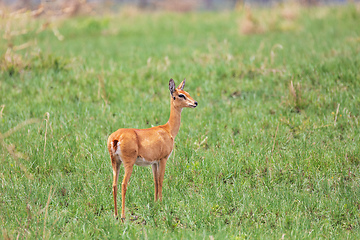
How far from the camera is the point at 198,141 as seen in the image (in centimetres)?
678

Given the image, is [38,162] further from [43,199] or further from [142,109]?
[142,109]

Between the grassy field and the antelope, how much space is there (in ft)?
1.75

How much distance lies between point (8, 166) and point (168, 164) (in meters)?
2.36

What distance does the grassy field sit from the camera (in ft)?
15.7

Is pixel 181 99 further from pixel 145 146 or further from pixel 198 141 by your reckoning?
pixel 198 141

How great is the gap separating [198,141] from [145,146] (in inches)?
98.4

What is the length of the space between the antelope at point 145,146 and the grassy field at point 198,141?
53cm

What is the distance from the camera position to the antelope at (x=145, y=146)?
4230 mm

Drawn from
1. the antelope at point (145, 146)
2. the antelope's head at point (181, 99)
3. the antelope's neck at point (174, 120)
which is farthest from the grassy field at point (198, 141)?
the antelope's head at point (181, 99)

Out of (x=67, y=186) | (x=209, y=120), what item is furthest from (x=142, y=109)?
(x=67, y=186)

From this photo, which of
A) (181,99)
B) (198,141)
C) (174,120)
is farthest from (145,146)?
(198,141)

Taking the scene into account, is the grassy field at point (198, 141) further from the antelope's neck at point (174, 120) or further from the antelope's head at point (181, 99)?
the antelope's head at point (181, 99)

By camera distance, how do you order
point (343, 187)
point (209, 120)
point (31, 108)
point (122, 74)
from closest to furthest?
point (343, 187), point (209, 120), point (31, 108), point (122, 74)

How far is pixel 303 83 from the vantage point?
8531 millimetres
